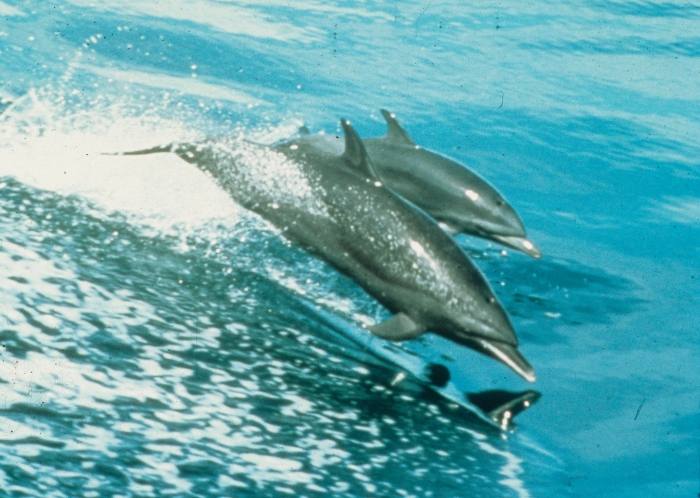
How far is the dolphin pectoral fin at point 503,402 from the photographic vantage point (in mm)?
4535

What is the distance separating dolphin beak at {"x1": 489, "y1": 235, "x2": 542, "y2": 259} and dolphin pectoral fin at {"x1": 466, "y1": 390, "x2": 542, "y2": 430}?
1426mm

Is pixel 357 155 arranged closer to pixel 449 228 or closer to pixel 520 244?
pixel 449 228

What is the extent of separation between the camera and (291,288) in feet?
18.3

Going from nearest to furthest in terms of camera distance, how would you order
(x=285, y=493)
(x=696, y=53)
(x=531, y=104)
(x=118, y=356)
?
(x=285, y=493)
(x=118, y=356)
(x=531, y=104)
(x=696, y=53)

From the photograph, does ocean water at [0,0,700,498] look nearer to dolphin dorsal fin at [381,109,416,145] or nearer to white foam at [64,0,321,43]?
white foam at [64,0,321,43]

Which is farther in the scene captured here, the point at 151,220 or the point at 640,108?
the point at 640,108

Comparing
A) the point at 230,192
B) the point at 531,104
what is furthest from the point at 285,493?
the point at 531,104

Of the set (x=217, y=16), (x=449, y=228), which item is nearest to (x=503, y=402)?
(x=449, y=228)

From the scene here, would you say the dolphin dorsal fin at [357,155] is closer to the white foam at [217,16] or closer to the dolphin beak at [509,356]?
the dolphin beak at [509,356]

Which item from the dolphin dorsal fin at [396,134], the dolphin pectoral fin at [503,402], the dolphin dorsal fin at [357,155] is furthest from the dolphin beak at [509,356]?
the dolphin dorsal fin at [396,134]

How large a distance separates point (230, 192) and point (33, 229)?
1.35 m

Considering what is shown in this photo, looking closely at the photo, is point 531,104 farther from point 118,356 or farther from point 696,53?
point 118,356

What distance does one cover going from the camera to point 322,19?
42.9ft

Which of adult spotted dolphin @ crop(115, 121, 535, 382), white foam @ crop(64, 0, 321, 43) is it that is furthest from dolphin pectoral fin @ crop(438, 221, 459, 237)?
white foam @ crop(64, 0, 321, 43)
